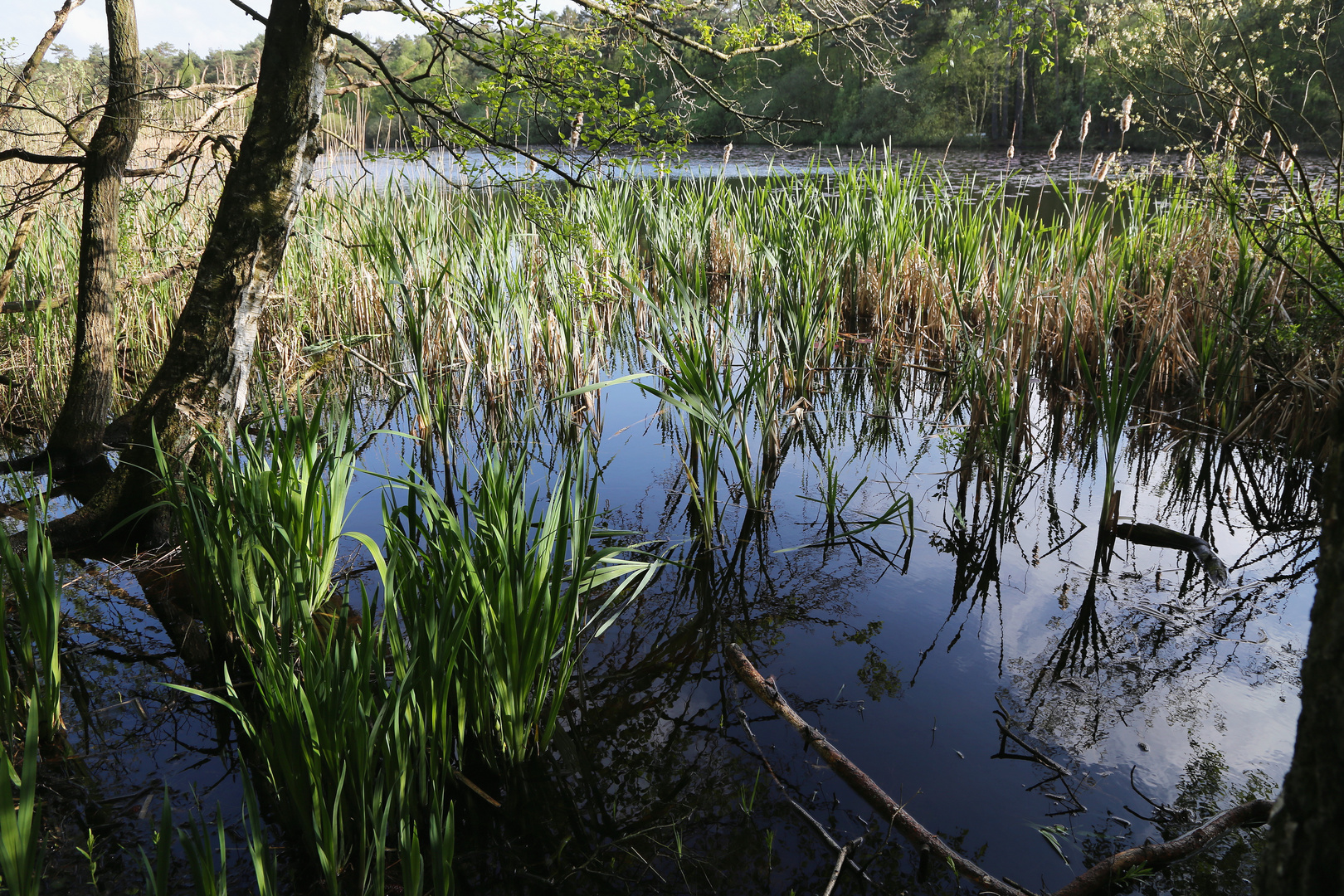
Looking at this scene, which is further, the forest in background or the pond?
the forest in background

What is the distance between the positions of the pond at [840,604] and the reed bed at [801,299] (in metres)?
0.05

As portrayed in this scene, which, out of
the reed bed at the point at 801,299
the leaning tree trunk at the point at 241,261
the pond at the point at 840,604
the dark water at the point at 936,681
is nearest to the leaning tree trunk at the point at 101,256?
the reed bed at the point at 801,299

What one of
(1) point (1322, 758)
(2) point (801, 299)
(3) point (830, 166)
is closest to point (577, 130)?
(2) point (801, 299)

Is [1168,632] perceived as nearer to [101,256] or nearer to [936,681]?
[936,681]

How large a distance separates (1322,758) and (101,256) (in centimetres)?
437

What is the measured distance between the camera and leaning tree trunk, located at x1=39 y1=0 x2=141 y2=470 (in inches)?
128

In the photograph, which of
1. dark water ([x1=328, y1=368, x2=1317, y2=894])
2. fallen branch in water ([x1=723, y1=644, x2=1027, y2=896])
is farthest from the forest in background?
fallen branch in water ([x1=723, y1=644, x2=1027, y2=896])

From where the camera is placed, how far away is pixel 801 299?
4.46 metres

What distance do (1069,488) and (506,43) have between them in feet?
9.92

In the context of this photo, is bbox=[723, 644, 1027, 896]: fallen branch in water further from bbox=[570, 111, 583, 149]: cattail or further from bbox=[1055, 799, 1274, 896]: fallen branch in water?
bbox=[570, 111, 583, 149]: cattail

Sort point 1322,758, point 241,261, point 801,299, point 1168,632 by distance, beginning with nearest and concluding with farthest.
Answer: point 1322,758, point 1168,632, point 241,261, point 801,299

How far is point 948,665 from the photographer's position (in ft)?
8.02

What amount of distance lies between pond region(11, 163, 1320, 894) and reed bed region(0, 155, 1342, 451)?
0.16 feet

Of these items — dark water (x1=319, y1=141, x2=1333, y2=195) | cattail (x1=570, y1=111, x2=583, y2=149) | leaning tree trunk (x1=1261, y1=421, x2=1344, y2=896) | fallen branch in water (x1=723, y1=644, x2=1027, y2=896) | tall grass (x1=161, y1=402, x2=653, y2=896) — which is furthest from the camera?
dark water (x1=319, y1=141, x2=1333, y2=195)
